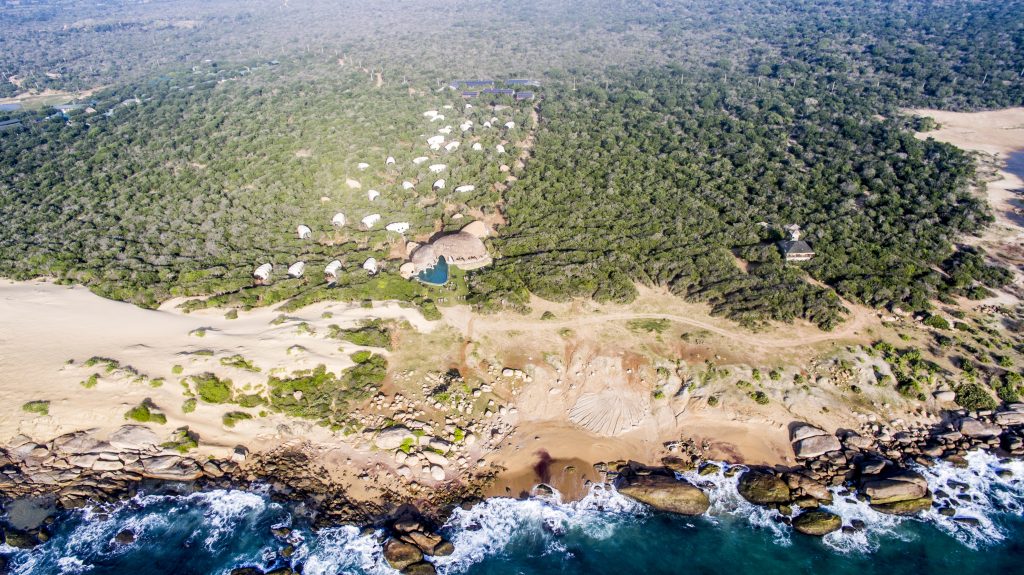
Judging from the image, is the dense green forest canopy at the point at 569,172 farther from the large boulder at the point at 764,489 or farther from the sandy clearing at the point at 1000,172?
the large boulder at the point at 764,489

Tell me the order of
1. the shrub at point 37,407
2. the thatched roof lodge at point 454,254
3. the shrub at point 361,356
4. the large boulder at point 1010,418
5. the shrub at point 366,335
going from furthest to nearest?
the thatched roof lodge at point 454,254 → the shrub at point 366,335 → the shrub at point 361,356 → the large boulder at point 1010,418 → the shrub at point 37,407

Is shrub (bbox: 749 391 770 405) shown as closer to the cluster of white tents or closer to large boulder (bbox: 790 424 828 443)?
large boulder (bbox: 790 424 828 443)

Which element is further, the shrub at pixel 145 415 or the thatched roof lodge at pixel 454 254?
the thatched roof lodge at pixel 454 254

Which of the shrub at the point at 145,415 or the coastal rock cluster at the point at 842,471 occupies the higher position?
the shrub at the point at 145,415

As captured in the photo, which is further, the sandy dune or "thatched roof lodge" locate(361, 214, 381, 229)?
"thatched roof lodge" locate(361, 214, 381, 229)

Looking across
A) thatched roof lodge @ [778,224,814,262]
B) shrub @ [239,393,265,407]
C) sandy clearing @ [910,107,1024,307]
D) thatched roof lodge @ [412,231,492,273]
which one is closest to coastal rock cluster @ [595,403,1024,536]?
sandy clearing @ [910,107,1024,307]

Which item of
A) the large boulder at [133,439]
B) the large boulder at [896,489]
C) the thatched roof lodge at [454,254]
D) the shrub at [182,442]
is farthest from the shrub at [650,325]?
the large boulder at [133,439]

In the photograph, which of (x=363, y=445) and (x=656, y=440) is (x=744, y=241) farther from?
(x=363, y=445)

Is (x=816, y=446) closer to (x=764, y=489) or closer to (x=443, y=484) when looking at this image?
(x=764, y=489)
